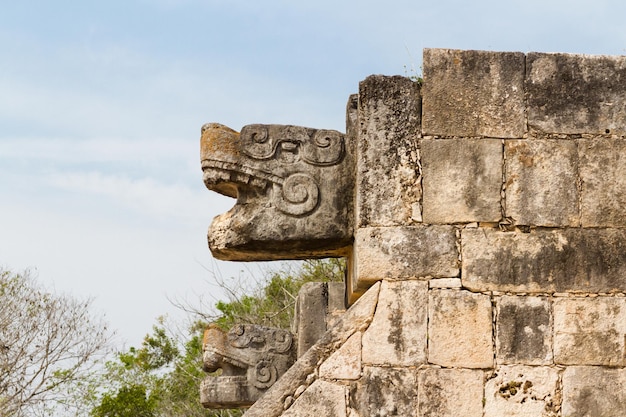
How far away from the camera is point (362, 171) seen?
209 inches

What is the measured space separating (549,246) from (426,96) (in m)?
0.98

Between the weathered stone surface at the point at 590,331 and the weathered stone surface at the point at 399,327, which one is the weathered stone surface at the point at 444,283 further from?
the weathered stone surface at the point at 590,331

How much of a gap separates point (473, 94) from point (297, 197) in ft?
3.45

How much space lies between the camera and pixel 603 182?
17.3 ft

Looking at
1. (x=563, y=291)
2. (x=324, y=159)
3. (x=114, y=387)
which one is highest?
→ (x=324, y=159)

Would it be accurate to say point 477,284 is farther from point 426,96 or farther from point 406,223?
point 426,96

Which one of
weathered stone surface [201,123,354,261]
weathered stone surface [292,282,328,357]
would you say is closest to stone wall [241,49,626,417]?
weathered stone surface [201,123,354,261]

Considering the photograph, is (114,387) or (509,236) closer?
(509,236)

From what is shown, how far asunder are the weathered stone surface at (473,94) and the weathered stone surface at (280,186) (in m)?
0.53

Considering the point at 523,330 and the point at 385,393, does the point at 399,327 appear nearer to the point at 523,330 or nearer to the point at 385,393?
the point at 385,393

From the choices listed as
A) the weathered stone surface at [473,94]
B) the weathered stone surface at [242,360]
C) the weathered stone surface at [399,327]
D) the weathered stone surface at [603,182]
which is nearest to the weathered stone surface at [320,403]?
the weathered stone surface at [399,327]

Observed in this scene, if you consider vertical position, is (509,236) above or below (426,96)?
below

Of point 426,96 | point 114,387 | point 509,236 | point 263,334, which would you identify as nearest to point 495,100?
point 426,96

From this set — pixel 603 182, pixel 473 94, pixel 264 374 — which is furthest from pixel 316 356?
pixel 264 374
